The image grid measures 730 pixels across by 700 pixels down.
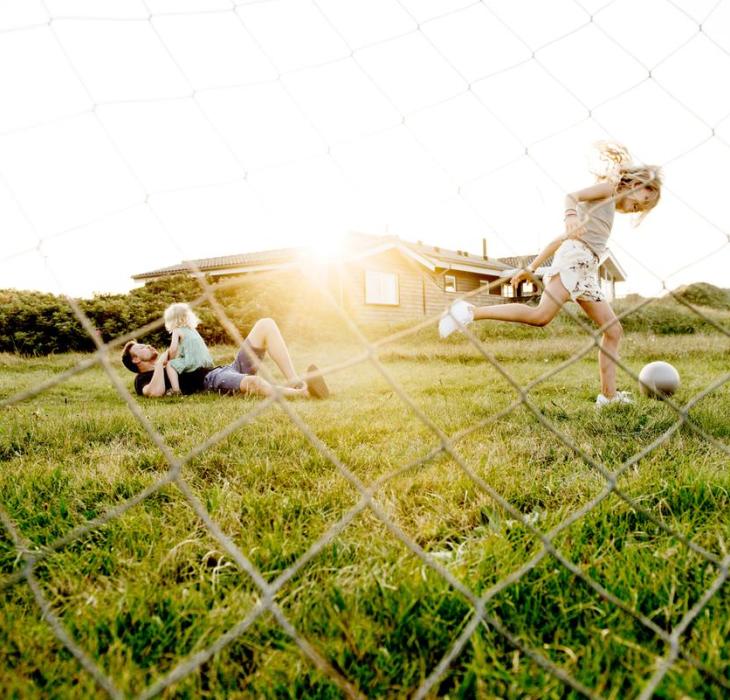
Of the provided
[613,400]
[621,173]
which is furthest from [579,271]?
[613,400]

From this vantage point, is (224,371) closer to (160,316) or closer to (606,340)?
(606,340)

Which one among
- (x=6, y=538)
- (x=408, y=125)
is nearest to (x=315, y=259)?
(x=408, y=125)

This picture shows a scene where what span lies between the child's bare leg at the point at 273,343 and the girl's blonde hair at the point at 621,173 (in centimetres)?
228

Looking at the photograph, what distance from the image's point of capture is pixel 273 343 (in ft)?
13.4

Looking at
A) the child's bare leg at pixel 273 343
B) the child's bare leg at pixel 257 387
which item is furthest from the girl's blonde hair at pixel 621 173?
the child's bare leg at pixel 273 343

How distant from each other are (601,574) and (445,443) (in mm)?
424

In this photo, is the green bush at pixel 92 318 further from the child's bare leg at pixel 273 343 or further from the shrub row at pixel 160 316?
the child's bare leg at pixel 273 343

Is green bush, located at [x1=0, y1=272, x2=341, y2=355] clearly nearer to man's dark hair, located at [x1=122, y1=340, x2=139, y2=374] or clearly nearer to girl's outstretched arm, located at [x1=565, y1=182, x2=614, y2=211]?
man's dark hair, located at [x1=122, y1=340, x2=139, y2=374]

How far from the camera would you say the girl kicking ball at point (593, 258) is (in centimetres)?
278

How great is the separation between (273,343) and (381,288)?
1169 cm

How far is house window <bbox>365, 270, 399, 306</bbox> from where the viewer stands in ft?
50.1

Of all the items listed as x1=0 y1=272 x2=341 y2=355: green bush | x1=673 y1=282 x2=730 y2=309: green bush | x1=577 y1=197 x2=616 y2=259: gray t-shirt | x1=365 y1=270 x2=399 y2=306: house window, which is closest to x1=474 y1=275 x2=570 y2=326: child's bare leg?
x1=577 y1=197 x2=616 y2=259: gray t-shirt

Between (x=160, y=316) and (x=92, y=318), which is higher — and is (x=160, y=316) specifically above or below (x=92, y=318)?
below

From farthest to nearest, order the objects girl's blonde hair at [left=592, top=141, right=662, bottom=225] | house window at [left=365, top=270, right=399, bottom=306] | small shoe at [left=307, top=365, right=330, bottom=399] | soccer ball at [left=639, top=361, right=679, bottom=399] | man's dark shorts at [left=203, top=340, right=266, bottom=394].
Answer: house window at [left=365, top=270, right=399, bottom=306]
man's dark shorts at [left=203, top=340, right=266, bottom=394]
small shoe at [left=307, top=365, right=330, bottom=399]
soccer ball at [left=639, top=361, right=679, bottom=399]
girl's blonde hair at [left=592, top=141, right=662, bottom=225]
